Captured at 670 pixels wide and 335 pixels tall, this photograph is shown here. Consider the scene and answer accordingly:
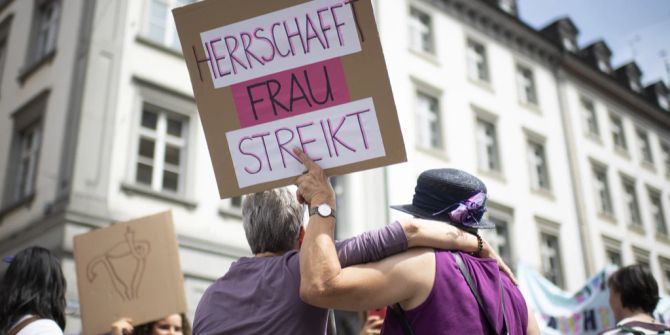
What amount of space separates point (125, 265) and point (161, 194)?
803cm

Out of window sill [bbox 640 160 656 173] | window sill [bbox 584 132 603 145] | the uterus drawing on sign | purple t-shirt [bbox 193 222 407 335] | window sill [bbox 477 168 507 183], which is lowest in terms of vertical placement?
purple t-shirt [bbox 193 222 407 335]

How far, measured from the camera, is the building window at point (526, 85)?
2097cm

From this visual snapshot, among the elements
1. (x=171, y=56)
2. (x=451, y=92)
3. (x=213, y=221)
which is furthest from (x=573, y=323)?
(x=451, y=92)

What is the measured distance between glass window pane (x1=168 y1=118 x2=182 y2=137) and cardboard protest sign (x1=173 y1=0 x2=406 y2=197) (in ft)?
34.7

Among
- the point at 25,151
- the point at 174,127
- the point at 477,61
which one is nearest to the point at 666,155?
the point at 477,61

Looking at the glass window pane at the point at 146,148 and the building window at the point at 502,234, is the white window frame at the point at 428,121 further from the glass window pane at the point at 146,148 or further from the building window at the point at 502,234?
the glass window pane at the point at 146,148

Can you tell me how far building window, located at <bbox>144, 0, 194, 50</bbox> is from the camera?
1302cm

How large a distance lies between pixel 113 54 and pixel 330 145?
10810 millimetres

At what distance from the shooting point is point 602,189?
22.7 metres

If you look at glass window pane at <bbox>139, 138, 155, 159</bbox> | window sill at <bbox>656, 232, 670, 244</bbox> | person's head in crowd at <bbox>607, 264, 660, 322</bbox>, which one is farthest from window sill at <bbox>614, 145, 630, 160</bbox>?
person's head in crowd at <bbox>607, 264, 660, 322</bbox>

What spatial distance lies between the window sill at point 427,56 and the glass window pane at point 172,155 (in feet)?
24.9

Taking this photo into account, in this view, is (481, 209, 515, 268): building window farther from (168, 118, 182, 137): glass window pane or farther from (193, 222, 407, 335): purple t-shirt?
(193, 222, 407, 335): purple t-shirt

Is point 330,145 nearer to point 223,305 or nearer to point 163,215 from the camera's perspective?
point 223,305

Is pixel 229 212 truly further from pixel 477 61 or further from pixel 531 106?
pixel 531 106
